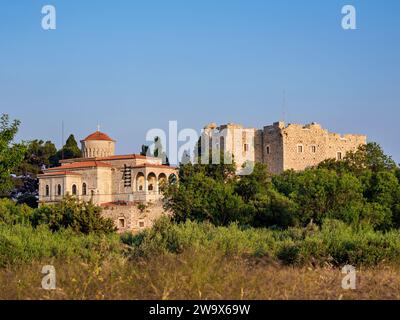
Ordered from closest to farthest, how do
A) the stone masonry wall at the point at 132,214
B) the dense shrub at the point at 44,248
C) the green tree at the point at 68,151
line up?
the dense shrub at the point at 44,248, the stone masonry wall at the point at 132,214, the green tree at the point at 68,151

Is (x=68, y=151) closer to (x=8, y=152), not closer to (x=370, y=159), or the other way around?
(x=370, y=159)

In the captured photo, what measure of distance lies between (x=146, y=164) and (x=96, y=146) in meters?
6.24

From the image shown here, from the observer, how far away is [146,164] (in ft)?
143

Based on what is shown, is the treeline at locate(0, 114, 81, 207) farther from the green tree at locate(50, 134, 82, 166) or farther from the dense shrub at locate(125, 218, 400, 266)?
the dense shrub at locate(125, 218, 400, 266)

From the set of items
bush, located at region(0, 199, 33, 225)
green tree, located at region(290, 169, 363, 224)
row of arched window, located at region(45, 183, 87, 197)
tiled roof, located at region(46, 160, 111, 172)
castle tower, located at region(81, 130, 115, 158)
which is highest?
castle tower, located at region(81, 130, 115, 158)

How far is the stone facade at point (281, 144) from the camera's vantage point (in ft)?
169

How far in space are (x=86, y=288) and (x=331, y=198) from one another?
2157 cm

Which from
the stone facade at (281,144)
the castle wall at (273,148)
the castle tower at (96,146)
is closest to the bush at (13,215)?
the castle tower at (96,146)

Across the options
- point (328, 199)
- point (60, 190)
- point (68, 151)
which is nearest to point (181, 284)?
point (328, 199)

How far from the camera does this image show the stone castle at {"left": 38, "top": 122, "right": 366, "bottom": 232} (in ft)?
136

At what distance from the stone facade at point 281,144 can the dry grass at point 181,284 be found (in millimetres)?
42174

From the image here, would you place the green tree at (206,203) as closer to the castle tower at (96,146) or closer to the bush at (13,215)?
the bush at (13,215)

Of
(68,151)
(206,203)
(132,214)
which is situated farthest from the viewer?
(68,151)

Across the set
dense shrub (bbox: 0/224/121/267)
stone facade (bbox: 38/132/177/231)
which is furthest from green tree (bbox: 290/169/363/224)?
stone facade (bbox: 38/132/177/231)
